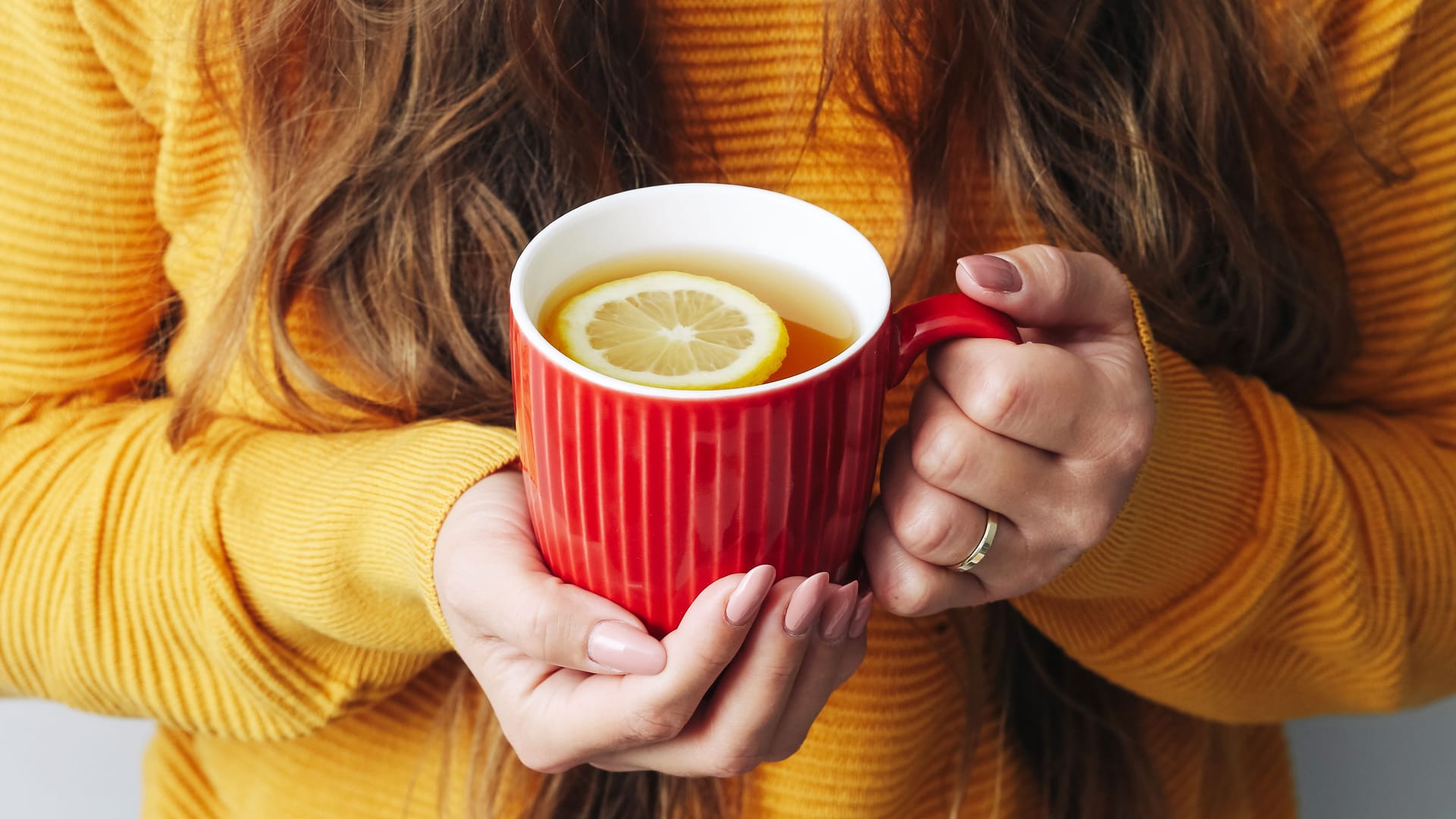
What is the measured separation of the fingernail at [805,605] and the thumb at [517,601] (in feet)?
0.19

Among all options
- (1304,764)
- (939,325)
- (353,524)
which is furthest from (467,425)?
(1304,764)

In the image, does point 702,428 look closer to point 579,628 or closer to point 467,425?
point 579,628

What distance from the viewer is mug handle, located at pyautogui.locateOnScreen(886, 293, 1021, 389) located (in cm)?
49

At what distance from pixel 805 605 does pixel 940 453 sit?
9 centimetres

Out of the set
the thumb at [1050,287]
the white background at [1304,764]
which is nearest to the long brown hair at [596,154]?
the thumb at [1050,287]

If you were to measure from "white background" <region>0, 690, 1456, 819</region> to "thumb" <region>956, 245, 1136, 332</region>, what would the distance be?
0.95 meters

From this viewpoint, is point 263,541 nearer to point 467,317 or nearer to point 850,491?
point 467,317

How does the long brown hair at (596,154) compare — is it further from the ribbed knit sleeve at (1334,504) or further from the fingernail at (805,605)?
the fingernail at (805,605)

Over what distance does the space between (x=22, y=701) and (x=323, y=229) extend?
813 mm

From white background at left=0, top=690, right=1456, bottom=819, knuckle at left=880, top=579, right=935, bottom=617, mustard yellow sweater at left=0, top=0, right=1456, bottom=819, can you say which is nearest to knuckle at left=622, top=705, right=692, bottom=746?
knuckle at left=880, top=579, right=935, bottom=617

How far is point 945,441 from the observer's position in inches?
20.1

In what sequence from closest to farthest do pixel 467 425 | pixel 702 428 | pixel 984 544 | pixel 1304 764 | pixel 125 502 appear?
pixel 702 428, pixel 984 544, pixel 467 425, pixel 125 502, pixel 1304 764

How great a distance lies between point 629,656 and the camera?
50cm

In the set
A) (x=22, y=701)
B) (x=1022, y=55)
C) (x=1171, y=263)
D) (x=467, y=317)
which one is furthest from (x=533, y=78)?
(x=22, y=701)
